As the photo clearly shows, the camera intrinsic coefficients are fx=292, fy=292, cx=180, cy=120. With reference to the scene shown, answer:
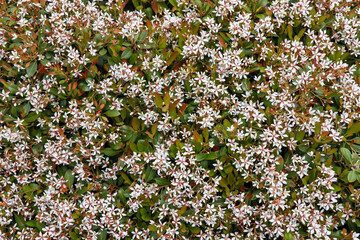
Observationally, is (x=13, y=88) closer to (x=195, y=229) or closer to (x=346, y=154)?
(x=195, y=229)

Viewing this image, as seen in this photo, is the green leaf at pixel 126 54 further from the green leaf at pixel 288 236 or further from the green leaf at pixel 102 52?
the green leaf at pixel 288 236

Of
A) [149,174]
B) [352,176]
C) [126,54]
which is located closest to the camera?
[352,176]

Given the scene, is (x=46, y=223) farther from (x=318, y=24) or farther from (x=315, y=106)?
(x=318, y=24)

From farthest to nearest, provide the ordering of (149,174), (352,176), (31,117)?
1. (31,117)
2. (149,174)
3. (352,176)

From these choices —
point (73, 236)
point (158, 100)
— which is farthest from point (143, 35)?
point (73, 236)

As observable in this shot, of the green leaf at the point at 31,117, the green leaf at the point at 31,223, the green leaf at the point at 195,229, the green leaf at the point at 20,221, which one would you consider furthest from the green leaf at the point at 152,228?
the green leaf at the point at 31,117

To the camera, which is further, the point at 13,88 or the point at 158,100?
the point at 13,88
